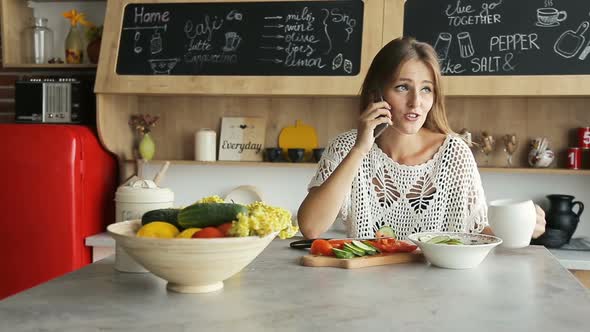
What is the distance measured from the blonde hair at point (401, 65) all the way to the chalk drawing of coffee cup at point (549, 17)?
1173 mm

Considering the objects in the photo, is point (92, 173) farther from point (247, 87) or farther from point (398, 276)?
point (398, 276)

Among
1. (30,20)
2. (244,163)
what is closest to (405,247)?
(244,163)

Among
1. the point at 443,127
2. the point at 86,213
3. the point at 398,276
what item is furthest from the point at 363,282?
the point at 86,213

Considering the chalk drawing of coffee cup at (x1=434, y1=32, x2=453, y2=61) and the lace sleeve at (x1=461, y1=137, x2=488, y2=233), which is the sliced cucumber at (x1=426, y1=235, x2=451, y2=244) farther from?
the chalk drawing of coffee cup at (x1=434, y1=32, x2=453, y2=61)

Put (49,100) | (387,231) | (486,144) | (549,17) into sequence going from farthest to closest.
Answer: (49,100) < (486,144) < (549,17) < (387,231)

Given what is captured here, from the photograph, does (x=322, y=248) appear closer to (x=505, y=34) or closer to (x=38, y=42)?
(x=505, y=34)

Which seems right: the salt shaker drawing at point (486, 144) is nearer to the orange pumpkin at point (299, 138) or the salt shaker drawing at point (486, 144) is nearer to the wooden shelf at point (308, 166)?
the wooden shelf at point (308, 166)

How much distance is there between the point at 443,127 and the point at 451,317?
3.67ft

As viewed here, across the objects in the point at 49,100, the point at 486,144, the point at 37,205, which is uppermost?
the point at 49,100

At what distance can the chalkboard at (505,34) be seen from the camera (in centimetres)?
275

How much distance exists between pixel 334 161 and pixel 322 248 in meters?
0.63

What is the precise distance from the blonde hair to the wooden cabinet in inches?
76.1

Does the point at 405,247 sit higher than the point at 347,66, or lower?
lower

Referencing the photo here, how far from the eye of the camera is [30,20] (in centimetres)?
341
